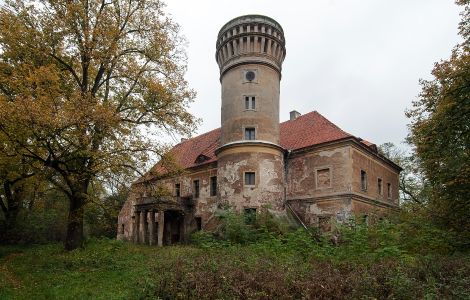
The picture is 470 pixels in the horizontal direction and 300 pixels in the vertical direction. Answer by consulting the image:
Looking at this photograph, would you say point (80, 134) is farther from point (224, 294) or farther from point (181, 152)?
point (181, 152)

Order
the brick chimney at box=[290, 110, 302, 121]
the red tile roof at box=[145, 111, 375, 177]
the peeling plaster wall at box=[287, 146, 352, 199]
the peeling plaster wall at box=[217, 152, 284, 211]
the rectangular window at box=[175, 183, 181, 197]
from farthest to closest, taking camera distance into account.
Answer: the rectangular window at box=[175, 183, 181, 197]
the brick chimney at box=[290, 110, 302, 121]
the red tile roof at box=[145, 111, 375, 177]
the peeling plaster wall at box=[217, 152, 284, 211]
the peeling plaster wall at box=[287, 146, 352, 199]

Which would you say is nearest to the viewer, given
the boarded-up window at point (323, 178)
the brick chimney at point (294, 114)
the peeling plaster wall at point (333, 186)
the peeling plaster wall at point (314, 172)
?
the peeling plaster wall at point (333, 186)

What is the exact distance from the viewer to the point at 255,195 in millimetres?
20594

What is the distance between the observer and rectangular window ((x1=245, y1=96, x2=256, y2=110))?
71.8ft

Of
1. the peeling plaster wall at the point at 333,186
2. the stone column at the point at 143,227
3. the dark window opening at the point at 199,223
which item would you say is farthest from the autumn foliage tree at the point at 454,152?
the stone column at the point at 143,227

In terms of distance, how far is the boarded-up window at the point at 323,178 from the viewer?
21.1 m

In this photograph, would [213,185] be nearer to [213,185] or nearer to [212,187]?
[213,185]

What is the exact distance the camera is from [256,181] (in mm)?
20750

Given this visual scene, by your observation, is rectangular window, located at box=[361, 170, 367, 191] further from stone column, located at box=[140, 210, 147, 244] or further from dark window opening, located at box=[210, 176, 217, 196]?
stone column, located at box=[140, 210, 147, 244]

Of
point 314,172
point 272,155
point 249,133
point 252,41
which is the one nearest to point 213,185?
point 249,133

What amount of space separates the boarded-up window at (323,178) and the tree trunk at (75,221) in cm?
1314

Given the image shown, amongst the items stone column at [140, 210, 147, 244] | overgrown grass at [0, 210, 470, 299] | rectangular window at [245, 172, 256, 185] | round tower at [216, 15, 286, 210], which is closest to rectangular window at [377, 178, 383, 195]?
round tower at [216, 15, 286, 210]

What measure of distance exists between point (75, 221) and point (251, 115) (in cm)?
1142

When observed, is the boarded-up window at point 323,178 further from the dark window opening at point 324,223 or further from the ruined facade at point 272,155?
the dark window opening at point 324,223
